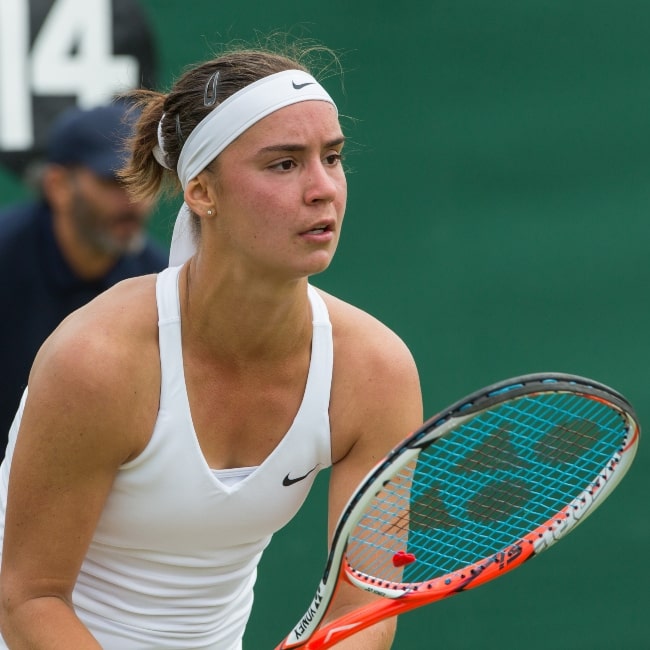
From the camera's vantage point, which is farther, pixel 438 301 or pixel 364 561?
pixel 438 301

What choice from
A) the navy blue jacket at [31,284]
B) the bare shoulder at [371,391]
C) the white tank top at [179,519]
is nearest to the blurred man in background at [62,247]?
the navy blue jacket at [31,284]

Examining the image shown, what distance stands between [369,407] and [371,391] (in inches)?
1.1

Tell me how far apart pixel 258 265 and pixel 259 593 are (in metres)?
2.06

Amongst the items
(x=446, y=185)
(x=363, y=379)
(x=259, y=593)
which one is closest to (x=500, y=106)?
(x=446, y=185)

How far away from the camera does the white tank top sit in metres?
2.32

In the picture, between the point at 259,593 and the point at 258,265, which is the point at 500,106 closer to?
the point at 259,593

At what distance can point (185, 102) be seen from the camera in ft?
7.95

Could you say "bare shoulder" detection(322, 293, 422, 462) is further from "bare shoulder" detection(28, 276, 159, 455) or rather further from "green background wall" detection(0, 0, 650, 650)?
"green background wall" detection(0, 0, 650, 650)

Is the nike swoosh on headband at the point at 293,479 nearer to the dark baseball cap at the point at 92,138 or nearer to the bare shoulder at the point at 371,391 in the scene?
the bare shoulder at the point at 371,391

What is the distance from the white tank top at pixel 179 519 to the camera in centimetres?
232

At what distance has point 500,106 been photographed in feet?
13.5

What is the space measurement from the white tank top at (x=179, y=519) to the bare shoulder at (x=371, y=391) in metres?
0.02

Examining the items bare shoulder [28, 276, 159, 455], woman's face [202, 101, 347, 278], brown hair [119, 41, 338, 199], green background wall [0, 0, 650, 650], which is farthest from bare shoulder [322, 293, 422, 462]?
green background wall [0, 0, 650, 650]

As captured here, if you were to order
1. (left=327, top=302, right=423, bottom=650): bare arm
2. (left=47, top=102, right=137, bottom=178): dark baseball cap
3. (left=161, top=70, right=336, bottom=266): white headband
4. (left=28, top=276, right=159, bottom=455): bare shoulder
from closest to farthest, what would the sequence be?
(left=28, top=276, right=159, bottom=455): bare shoulder
(left=161, top=70, right=336, bottom=266): white headband
(left=327, top=302, right=423, bottom=650): bare arm
(left=47, top=102, right=137, bottom=178): dark baseball cap
